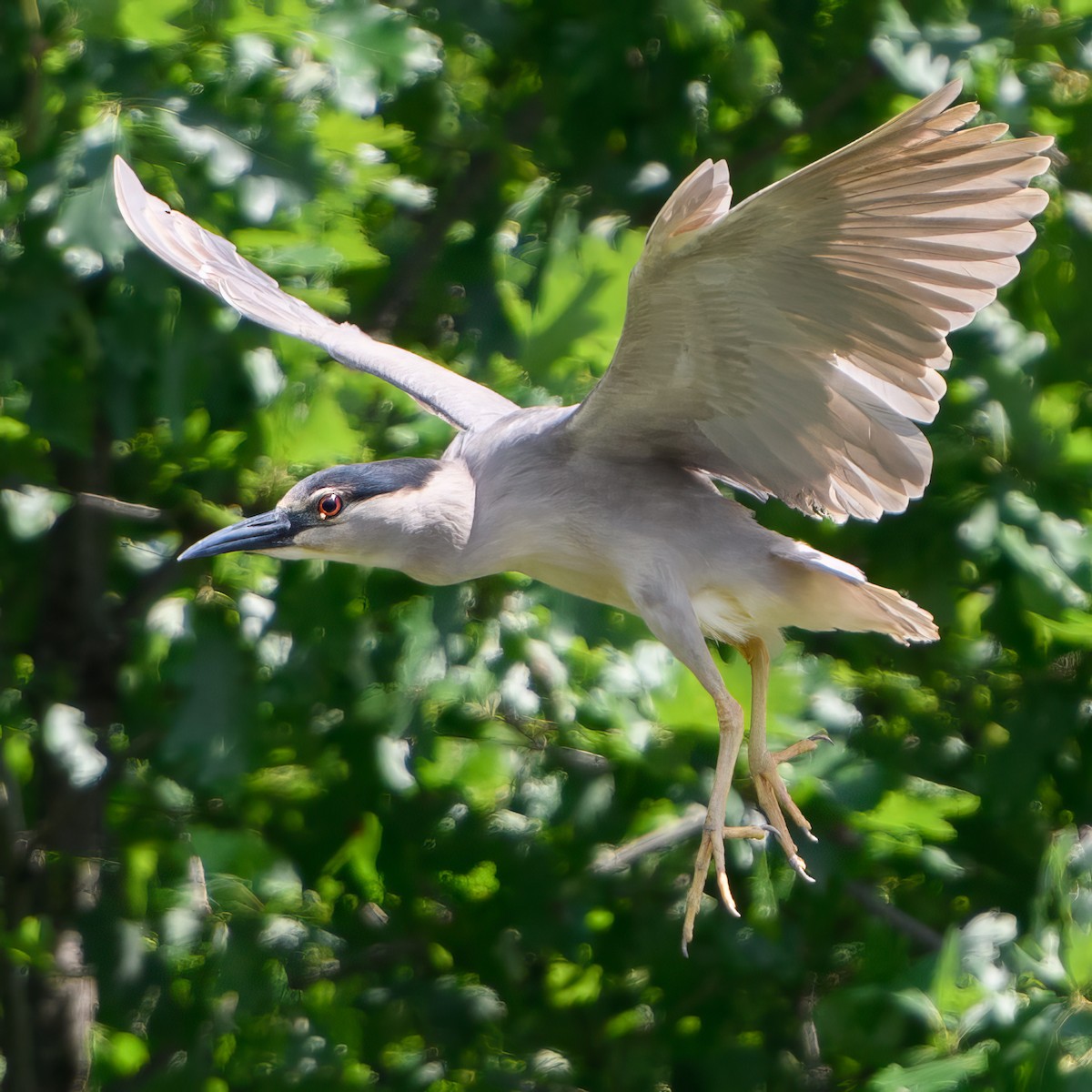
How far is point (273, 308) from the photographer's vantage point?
12.3ft

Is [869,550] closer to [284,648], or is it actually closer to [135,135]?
[284,648]

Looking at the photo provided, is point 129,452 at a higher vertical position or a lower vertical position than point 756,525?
lower

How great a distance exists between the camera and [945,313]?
106 inches

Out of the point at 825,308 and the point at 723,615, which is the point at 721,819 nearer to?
the point at 723,615

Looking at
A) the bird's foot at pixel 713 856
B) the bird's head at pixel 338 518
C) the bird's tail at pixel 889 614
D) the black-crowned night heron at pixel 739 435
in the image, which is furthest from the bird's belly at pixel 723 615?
the bird's head at pixel 338 518

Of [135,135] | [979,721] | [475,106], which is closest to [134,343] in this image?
[135,135]

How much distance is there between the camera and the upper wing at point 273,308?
355 centimetres

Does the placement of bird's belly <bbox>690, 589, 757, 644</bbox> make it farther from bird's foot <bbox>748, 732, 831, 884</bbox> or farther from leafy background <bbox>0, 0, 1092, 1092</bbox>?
leafy background <bbox>0, 0, 1092, 1092</bbox>

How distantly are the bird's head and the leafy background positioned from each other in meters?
1.00

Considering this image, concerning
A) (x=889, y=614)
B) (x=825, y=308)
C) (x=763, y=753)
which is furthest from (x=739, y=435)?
(x=763, y=753)

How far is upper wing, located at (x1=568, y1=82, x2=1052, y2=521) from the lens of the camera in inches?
97.8

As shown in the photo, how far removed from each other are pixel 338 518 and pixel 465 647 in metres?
1.21

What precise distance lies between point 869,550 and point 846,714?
33.4 inches

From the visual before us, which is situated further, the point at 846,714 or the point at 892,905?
the point at 892,905
